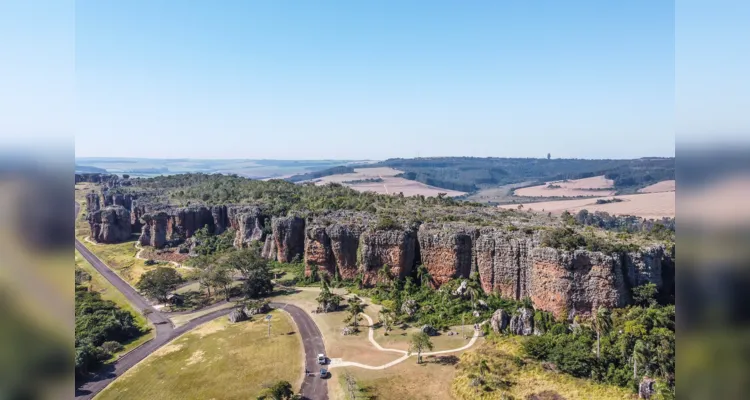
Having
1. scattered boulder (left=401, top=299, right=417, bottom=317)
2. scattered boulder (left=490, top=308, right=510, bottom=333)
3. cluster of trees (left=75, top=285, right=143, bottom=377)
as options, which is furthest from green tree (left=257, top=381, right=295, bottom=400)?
scattered boulder (left=490, top=308, right=510, bottom=333)

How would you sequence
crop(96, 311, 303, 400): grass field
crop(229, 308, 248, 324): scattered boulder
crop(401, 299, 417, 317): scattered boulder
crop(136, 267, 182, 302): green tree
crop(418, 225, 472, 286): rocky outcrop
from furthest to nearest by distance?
1. crop(136, 267, 182, 302): green tree
2. crop(418, 225, 472, 286): rocky outcrop
3. crop(229, 308, 248, 324): scattered boulder
4. crop(401, 299, 417, 317): scattered boulder
5. crop(96, 311, 303, 400): grass field

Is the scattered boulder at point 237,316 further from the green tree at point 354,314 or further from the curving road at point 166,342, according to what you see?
the green tree at point 354,314

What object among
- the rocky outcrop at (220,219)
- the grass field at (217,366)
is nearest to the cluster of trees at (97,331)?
the grass field at (217,366)

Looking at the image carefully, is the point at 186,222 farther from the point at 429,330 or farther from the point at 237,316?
the point at 429,330

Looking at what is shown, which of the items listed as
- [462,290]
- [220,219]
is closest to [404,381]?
[462,290]

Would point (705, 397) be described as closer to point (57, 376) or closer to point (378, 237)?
point (57, 376)

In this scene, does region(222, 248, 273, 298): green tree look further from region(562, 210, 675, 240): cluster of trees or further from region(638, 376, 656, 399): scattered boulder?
region(562, 210, 675, 240): cluster of trees
